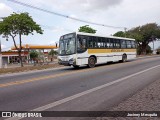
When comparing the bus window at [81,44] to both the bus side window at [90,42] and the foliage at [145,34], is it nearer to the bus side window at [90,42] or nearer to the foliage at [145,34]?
the bus side window at [90,42]

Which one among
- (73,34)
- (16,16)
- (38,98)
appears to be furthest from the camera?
(16,16)

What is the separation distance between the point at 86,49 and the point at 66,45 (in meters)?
1.82

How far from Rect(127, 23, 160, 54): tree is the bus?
43.6 m

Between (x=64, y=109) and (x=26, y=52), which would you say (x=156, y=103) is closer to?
(x=64, y=109)

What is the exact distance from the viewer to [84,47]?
19984 millimetres

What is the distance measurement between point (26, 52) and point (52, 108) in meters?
64.9

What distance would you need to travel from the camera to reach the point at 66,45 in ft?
64.8

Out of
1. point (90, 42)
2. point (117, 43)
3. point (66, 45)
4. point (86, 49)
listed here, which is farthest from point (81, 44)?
point (117, 43)

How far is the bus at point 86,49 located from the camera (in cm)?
1919

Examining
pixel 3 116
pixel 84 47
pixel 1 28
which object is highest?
pixel 1 28

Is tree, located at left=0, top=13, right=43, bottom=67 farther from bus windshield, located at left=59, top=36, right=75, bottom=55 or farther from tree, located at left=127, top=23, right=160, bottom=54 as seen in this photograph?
tree, located at left=127, top=23, right=160, bottom=54

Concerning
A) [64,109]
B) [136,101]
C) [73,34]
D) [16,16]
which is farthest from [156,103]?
[16,16]

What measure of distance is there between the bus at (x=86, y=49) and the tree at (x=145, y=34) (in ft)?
143

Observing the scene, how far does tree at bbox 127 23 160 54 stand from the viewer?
6800cm
